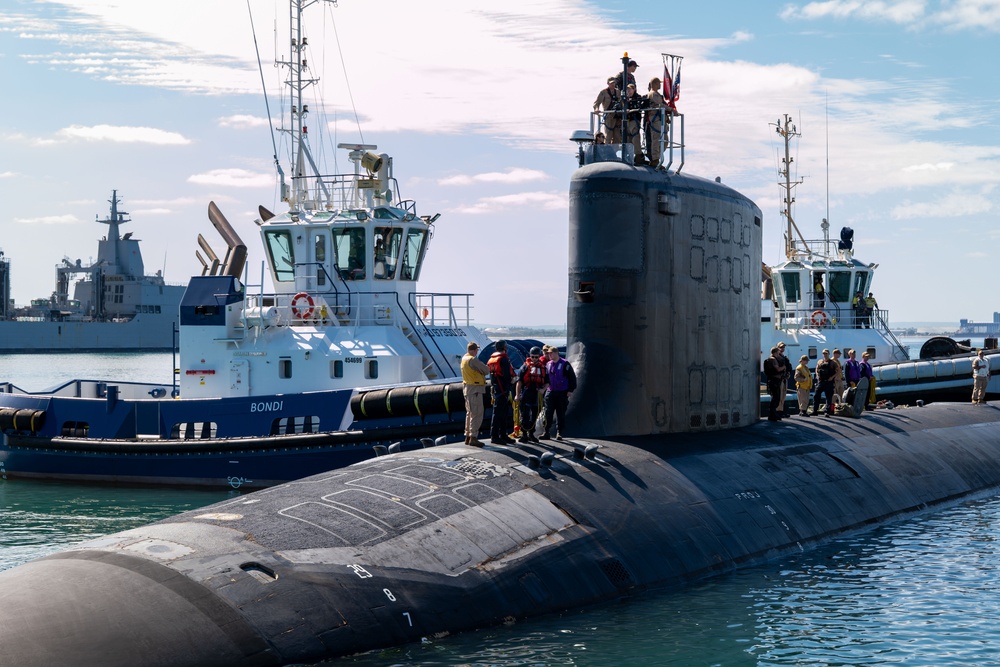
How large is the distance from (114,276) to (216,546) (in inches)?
4864

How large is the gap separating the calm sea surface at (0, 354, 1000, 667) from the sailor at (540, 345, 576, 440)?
3001mm

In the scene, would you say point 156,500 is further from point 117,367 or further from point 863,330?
point 117,367

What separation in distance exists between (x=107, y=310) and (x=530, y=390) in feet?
394

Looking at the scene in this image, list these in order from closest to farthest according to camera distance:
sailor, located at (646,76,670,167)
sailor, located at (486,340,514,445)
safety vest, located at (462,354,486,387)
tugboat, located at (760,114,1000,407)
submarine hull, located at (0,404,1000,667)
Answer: submarine hull, located at (0,404,1000,667) → sailor, located at (486,340,514,445) → safety vest, located at (462,354,486,387) → sailor, located at (646,76,670,167) → tugboat, located at (760,114,1000,407)

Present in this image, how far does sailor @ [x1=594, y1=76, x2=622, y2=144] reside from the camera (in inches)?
637

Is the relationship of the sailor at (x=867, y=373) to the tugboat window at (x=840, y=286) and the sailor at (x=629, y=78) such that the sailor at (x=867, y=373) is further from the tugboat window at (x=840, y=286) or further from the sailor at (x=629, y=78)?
the tugboat window at (x=840, y=286)

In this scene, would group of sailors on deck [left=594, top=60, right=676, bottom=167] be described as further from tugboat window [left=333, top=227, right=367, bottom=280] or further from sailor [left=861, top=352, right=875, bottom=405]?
tugboat window [left=333, top=227, right=367, bottom=280]

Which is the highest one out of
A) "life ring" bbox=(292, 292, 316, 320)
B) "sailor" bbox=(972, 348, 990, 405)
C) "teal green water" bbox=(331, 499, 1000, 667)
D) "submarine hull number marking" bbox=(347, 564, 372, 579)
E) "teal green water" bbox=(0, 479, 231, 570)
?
"life ring" bbox=(292, 292, 316, 320)

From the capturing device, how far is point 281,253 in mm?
28703

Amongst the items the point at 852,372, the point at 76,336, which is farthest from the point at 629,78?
the point at 76,336

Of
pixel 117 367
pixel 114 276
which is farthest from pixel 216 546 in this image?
pixel 114 276

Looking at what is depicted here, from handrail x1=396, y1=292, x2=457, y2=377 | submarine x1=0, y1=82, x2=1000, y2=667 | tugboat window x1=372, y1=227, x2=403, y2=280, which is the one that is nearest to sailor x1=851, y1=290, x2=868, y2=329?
handrail x1=396, y1=292, x2=457, y2=377

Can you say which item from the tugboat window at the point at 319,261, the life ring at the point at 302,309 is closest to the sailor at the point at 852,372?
the life ring at the point at 302,309

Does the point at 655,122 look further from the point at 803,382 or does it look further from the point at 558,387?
the point at 803,382
